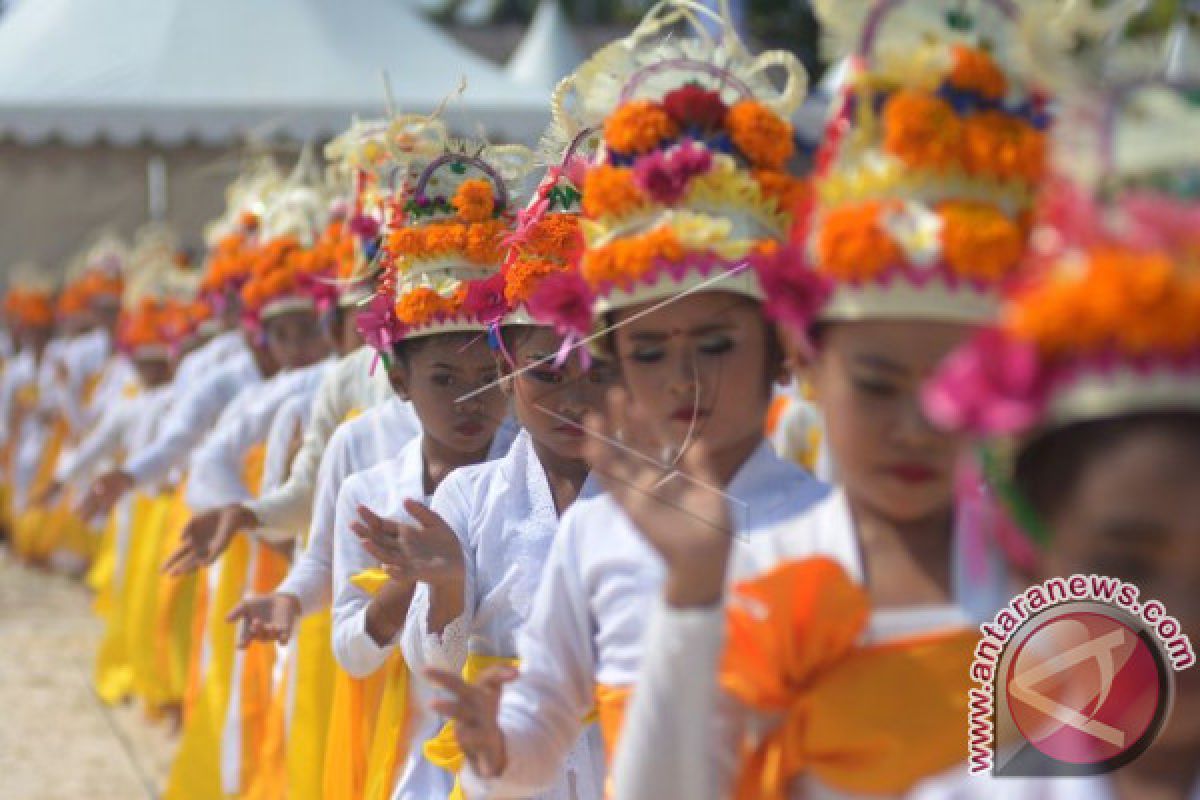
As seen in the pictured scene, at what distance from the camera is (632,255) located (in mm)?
2930

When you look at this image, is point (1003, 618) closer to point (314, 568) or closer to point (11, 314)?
point (314, 568)

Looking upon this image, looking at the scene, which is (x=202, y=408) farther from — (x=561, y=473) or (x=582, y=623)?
(x=582, y=623)

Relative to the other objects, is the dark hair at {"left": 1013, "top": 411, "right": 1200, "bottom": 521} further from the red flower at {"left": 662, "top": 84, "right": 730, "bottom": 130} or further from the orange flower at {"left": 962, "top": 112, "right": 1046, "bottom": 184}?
the red flower at {"left": 662, "top": 84, "right": 730, "bottom": 130}

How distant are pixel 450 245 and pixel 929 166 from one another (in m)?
2.51

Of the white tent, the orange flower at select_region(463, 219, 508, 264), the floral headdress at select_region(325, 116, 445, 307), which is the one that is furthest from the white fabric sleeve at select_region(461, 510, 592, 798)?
the white tent

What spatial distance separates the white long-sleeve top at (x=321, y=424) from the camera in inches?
230

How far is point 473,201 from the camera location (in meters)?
4.74

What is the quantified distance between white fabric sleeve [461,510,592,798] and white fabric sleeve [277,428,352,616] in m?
2.11

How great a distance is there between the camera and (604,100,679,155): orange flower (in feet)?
9.73

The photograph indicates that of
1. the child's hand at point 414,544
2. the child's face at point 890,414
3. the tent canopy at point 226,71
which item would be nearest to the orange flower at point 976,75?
the child's face at point 890,414

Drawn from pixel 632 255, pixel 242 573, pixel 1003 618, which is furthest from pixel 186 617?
pixel 1003 618

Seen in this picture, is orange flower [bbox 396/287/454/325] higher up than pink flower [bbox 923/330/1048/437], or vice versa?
pink flower [bbox 923/330/1048/437]

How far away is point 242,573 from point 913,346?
18.2 ft

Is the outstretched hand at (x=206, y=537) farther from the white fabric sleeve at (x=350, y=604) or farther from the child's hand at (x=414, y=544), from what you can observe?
the child's hand at (x=414, y=544)
